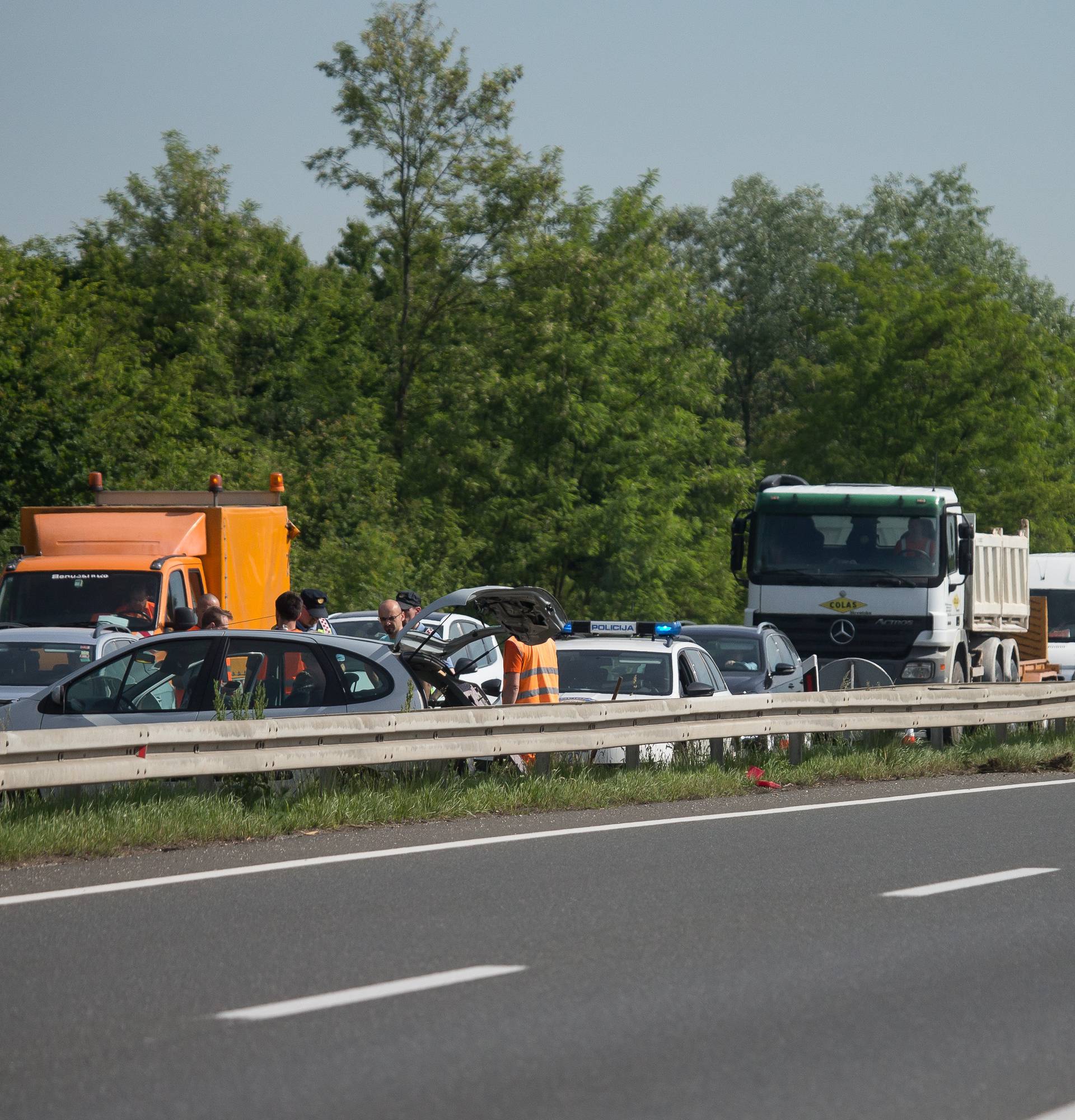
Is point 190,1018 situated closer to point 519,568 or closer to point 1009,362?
point 519,568

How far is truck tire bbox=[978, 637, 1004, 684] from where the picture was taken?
2661 cm

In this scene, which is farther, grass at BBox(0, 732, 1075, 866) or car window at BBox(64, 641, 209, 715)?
car window at BBox(64, 641, 209, 715)

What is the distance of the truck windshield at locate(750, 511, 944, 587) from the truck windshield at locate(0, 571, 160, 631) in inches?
322

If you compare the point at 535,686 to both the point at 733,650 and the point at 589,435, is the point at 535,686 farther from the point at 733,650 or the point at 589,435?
the point at 589,435

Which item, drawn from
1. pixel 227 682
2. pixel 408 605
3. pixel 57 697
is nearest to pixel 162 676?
pixel 227 682

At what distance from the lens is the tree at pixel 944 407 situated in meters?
53.7

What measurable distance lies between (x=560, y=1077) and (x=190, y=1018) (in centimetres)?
143

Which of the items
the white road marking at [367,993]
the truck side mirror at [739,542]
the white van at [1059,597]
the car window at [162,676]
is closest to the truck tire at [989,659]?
the truck side mirror at [739,542]

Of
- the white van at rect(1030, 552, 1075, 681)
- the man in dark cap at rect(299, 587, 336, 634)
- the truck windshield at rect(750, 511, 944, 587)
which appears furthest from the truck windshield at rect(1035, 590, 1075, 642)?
the man in dark cap at rect(299, 587, 336, 634)

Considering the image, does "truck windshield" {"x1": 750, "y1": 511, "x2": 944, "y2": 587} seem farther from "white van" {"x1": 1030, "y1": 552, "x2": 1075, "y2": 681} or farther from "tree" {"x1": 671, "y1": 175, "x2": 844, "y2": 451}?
"tree" {"x1": 671, "y1": 175, "x2": 844, "y2": 451}

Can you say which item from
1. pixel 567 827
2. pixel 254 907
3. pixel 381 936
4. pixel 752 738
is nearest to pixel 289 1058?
pixel 381 936

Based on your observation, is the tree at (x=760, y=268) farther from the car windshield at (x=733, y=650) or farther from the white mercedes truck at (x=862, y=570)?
the car windshield at (x=733, y=650)

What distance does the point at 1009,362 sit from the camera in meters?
54.2

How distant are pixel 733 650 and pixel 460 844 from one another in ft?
30.3
